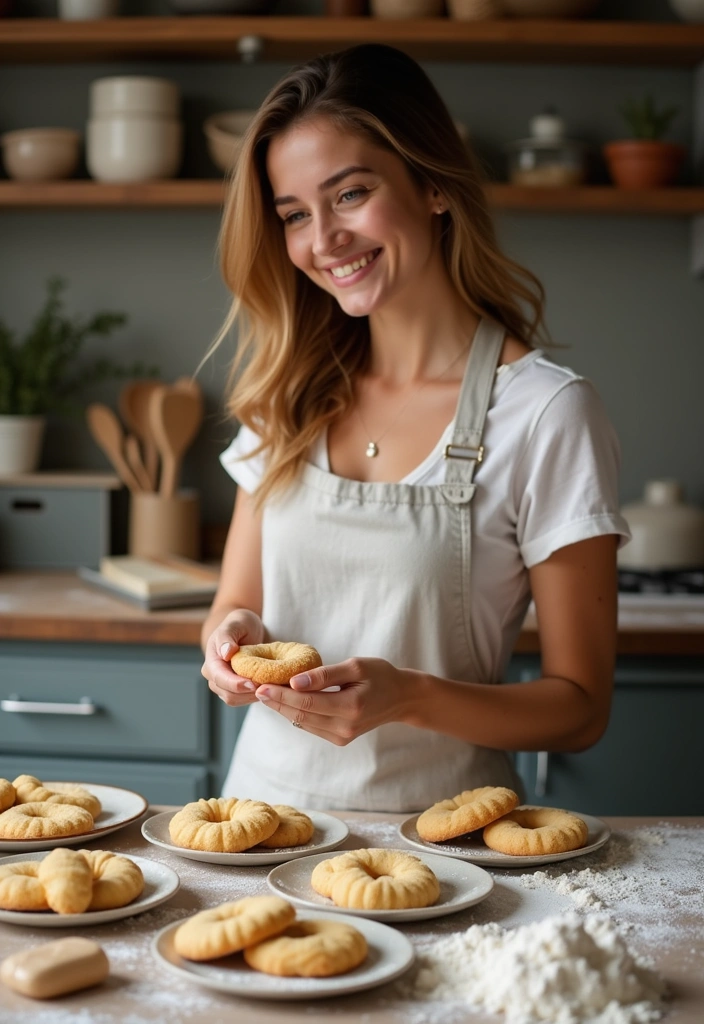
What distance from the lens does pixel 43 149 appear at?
276 cm

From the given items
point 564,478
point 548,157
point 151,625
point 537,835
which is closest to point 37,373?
point 151,625

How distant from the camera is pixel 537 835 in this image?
114cm

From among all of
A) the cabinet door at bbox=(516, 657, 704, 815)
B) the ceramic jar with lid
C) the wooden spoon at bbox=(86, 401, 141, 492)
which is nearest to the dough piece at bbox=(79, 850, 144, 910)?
the cabinet door at bbox=(516, 657, 704, 815)

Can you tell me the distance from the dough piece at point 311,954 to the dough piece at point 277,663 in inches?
13.1

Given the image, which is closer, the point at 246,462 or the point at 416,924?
the point at 416,924

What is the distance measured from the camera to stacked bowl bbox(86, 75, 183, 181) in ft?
8.90

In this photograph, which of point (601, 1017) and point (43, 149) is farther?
point (43, 149)

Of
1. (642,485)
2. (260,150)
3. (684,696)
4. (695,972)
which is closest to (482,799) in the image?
(695,972)

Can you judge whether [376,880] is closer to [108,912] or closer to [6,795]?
[108,912]

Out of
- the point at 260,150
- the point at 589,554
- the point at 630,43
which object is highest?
the point at 630,43

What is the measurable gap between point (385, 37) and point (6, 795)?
1914 mm

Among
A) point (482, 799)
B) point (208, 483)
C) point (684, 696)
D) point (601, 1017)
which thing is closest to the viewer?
point (601, 1017)

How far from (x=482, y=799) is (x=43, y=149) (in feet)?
6.87

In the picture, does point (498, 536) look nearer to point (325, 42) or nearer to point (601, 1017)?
point (601, 1017)
